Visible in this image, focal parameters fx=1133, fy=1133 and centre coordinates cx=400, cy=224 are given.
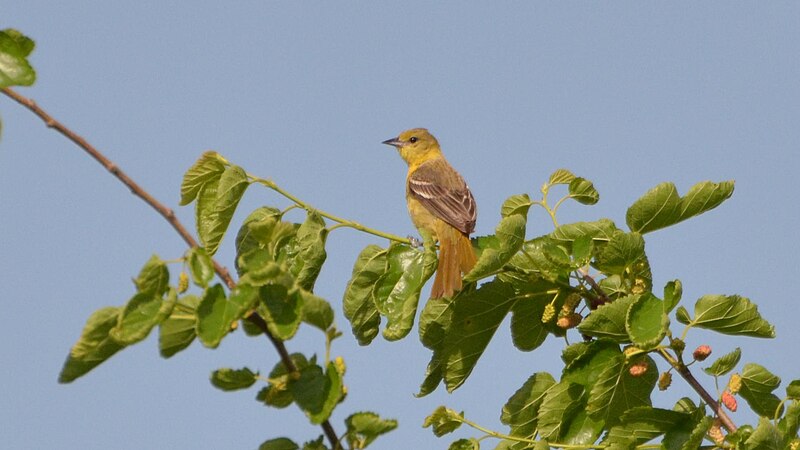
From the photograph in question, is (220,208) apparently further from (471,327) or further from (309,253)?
(471,327)

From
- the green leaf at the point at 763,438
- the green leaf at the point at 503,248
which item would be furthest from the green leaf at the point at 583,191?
the green leaf at the point at 763,438

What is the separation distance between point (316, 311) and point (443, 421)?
1393 millimetres

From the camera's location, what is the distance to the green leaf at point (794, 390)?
363cm

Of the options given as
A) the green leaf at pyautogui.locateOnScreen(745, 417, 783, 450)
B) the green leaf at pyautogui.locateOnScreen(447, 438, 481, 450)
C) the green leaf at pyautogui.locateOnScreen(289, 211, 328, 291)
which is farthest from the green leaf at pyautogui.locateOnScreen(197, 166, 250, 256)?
the green leaf at pyautogui.locateOnScreen(745, 417, 783, 450)

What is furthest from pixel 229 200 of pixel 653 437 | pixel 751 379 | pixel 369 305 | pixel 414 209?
pixel 414 209

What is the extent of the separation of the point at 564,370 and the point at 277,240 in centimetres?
126

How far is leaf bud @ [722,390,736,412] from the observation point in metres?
3.64

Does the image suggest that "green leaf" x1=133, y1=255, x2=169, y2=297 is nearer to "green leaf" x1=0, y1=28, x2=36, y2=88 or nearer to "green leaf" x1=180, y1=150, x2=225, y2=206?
"green leaf" x1=0, y1=28, x2=36, y2=88

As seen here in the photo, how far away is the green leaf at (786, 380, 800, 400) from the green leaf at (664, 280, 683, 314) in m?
0.49

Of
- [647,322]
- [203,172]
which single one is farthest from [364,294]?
[647,322]

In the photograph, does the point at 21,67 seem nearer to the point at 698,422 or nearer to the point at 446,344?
the point at 446,344

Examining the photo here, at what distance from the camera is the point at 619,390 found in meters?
3.75

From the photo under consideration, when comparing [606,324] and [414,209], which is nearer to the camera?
[606,324]

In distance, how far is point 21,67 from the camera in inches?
110
